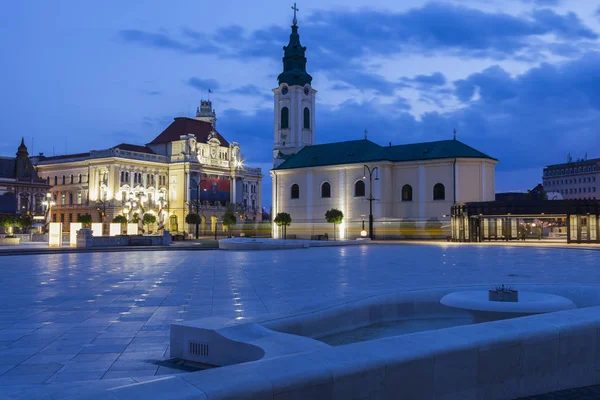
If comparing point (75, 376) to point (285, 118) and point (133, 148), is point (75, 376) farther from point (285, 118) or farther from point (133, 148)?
point (133, 148)

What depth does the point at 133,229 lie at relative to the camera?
5938 cm

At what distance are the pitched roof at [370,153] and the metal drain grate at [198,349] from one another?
204 feet

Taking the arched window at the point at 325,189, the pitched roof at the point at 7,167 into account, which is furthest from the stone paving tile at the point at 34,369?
the pitched roof at the point at 7,167

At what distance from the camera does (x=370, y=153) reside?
7331cm

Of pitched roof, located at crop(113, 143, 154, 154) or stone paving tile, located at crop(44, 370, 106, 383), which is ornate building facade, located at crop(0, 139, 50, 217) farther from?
stone paving tile, located at crop(44, 370, 106, 383)

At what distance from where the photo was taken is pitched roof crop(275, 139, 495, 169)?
68.8m

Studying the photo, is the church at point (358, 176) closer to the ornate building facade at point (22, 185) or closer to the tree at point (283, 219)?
the tree at point (283, 219)

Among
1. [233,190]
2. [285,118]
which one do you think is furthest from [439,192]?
[233,190]

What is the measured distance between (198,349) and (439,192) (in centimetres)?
6329

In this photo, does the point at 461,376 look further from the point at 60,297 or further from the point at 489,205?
the point at 489,205

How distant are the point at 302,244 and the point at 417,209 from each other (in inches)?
1117

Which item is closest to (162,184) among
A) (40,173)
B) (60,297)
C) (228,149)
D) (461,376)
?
(228,149)

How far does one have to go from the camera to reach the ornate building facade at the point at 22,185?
89062 millimetres

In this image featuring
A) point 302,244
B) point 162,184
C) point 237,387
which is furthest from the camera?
point 162,184
